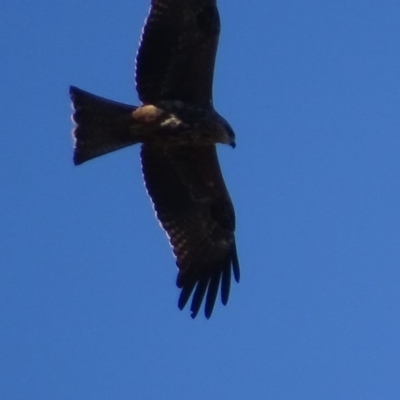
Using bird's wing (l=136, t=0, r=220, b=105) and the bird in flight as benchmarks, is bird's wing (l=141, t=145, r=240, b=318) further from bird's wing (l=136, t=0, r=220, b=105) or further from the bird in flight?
bird's wing (l=136, t=0, r=220, b=105)

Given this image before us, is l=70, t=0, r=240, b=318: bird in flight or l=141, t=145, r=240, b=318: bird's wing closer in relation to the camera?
l=70, t=0, r=240, b=318: bird in flight

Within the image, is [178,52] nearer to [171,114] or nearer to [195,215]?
[171,114]

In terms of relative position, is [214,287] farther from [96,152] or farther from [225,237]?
[96,152]

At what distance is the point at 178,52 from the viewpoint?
12.2 m

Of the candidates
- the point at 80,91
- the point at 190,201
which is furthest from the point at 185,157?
the point at 80,91

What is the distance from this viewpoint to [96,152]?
12109 millimetres

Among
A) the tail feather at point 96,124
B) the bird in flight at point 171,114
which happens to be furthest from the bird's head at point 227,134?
the tail feather at point 96,124

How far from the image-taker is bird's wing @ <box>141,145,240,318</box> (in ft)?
41.9

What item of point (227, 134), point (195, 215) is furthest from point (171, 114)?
point (195, 215)

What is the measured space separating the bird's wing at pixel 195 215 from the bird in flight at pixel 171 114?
0.01m

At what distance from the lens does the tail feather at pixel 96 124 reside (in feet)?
39.5

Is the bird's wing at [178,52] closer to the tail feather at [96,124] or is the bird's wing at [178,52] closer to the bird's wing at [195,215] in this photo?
the tail feather at [96,124]

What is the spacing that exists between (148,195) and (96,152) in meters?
0.95

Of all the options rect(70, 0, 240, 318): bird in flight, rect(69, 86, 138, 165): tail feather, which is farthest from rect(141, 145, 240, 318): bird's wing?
rect(69, 86, 138, 165): tail feather
